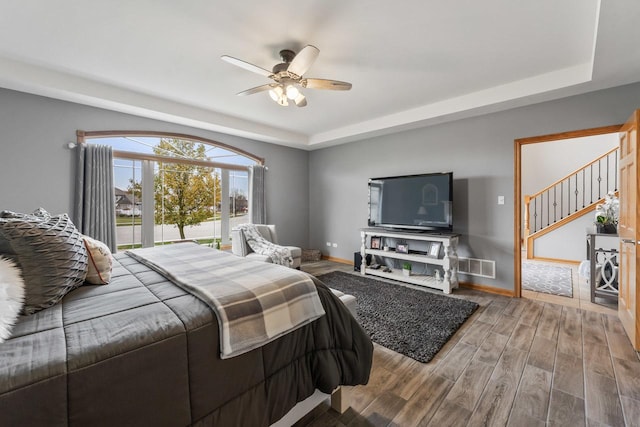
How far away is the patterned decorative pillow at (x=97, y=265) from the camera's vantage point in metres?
1.44

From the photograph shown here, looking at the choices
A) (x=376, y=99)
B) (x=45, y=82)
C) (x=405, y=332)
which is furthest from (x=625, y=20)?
(x=45, y=82)

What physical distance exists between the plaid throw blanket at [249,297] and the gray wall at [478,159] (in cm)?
328

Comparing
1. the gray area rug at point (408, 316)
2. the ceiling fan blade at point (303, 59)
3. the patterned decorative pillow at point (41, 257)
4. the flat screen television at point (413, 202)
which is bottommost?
the gray area rug at point (408, 316)

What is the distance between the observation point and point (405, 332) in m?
2.48

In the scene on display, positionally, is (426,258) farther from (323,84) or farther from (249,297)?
(249,297)

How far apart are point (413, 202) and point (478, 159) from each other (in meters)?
1.05

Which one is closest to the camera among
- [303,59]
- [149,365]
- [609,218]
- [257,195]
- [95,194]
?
[149,365]

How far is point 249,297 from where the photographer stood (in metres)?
1.19

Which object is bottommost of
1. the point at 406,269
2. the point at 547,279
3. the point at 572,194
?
the point at 547,279

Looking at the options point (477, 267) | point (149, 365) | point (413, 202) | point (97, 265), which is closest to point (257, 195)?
point (413, 202)

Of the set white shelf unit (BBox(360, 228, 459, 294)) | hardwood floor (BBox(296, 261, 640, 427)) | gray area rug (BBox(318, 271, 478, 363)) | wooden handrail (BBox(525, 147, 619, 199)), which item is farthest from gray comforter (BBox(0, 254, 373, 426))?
wooden handrail (BBox(525, 147, 619, 199))

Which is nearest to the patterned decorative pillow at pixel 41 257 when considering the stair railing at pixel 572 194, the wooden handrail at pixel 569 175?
→ the stair railing at pixel 572 194

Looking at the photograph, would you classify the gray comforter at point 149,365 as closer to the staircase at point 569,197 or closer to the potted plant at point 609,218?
the potted plant at point 609,218

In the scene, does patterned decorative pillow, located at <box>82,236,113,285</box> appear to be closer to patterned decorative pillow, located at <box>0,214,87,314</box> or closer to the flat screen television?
patterned decorative pillow, located at <box>0,214,87,314</box>
